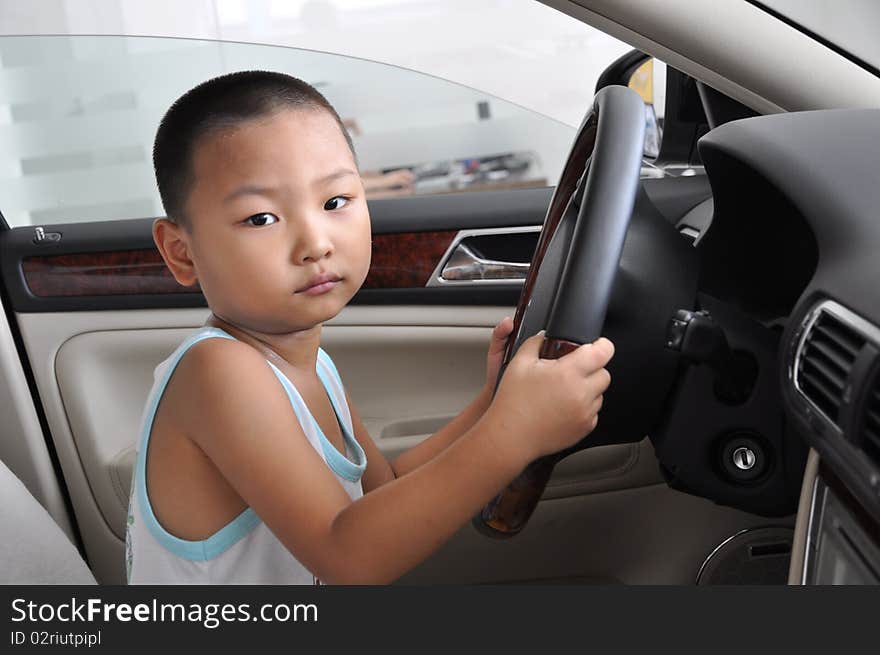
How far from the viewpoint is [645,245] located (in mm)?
918

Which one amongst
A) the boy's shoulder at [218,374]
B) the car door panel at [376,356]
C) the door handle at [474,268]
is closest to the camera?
the boy's shoulder at [218,374]

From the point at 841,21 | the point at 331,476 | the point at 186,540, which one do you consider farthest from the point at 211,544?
the point at 841,21

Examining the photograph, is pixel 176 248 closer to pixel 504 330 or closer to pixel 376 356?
pixel 504 330

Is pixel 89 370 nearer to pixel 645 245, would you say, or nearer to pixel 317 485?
pixel 317 485

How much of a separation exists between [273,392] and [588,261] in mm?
300

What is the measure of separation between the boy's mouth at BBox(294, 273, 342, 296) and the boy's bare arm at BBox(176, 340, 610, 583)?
0.28 ft

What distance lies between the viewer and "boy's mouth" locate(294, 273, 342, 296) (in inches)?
34.6

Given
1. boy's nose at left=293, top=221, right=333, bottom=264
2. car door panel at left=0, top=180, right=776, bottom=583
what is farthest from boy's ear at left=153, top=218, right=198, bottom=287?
car door panel at left=0, top=180, right=776, bottom=583

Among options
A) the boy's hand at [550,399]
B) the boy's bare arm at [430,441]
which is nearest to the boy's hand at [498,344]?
the boy's bare arm at [430,441]

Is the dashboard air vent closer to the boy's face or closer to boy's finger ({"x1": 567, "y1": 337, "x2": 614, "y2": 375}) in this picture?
boy's finger ({"x1": 567, "y1": 337, "x2": 614, "y2": 375})

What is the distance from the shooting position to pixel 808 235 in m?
0.96

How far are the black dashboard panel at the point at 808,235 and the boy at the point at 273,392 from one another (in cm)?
17

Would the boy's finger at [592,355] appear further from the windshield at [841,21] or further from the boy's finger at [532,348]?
the windshield at [841,21]

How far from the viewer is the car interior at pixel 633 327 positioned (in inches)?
30.7
